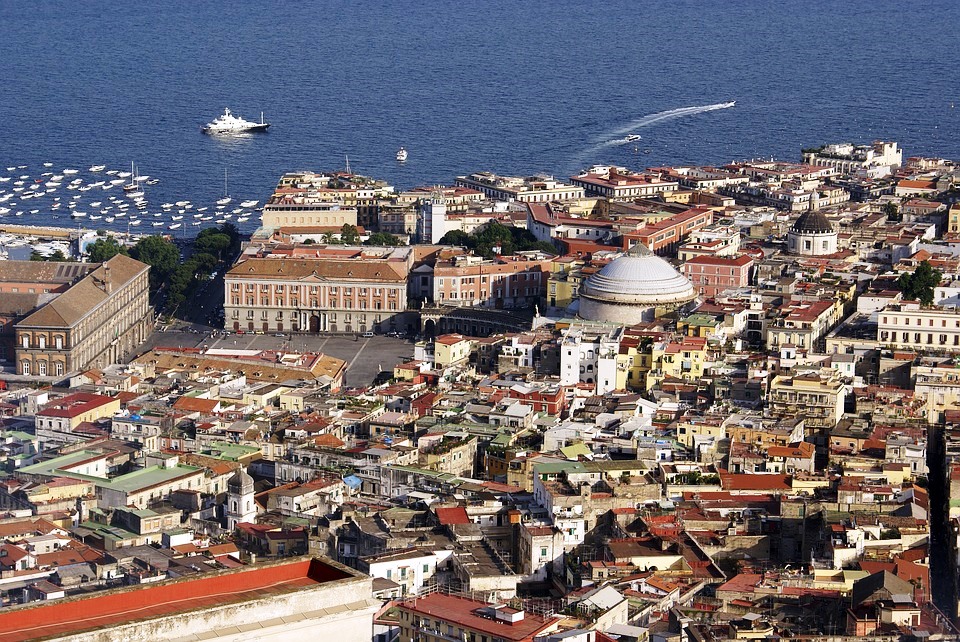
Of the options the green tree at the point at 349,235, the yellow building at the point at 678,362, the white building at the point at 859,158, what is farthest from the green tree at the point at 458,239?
the white building at the point at 859,158

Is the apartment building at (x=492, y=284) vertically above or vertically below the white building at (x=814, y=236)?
below

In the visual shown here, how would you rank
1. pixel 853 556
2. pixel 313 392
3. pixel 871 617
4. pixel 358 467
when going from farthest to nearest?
pixel 313 392, pixel 358 467, pixel 853 556, pixel 871 617

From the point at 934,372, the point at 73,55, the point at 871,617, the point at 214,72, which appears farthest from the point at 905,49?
the point at 871,617

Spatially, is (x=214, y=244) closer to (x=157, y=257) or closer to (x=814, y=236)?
(x=157, y=257)

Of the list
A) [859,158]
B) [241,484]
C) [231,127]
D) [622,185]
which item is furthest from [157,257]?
[231,127]

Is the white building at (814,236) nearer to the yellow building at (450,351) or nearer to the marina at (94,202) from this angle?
the yellow building at (450,351)

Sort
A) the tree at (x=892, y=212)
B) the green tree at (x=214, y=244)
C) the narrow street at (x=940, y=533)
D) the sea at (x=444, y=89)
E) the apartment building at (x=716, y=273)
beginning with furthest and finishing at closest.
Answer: the sea at (x=444, y=89) → the green tree at (x=214, y=244) → the tree at (x=892, y=212) → the apartment building at (x=716, y=273) → the narrow street at (x=940, y=533)

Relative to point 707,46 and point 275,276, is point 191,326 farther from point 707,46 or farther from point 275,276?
point 707,46

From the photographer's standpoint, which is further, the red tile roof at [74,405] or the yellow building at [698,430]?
the red tile roof at [74,405]
